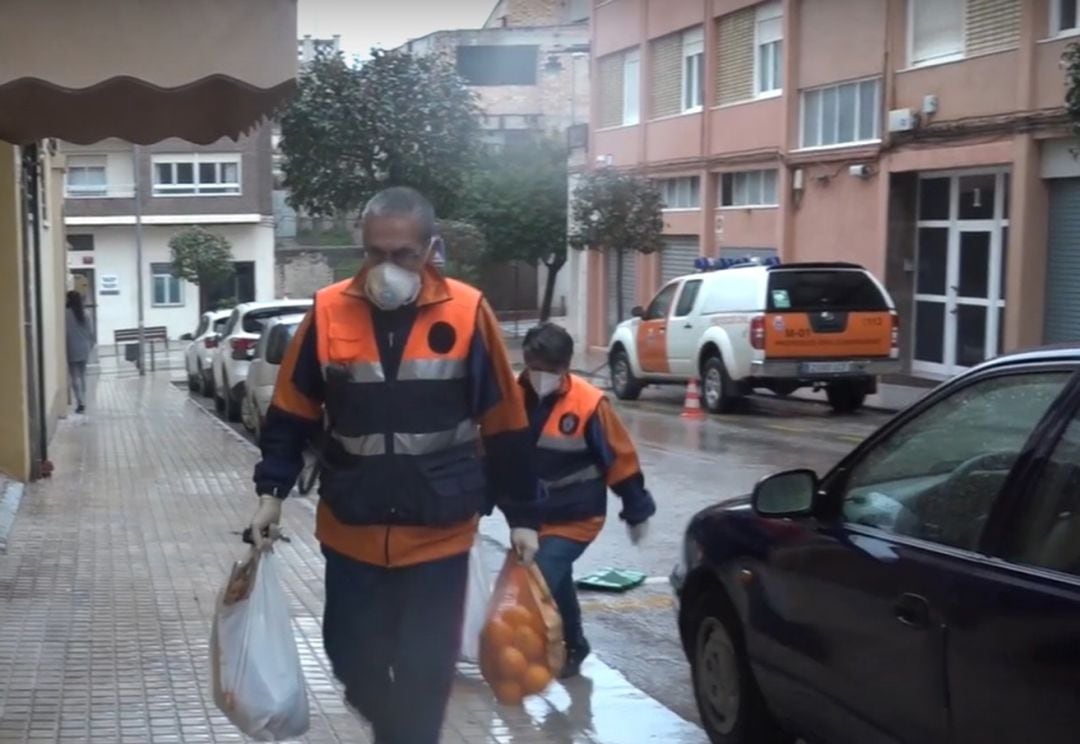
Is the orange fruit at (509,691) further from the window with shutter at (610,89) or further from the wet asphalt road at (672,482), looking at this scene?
the window with shutter at (610,89)

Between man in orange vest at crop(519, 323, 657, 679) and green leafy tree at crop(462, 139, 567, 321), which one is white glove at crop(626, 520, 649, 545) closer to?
man in orange vest at crop(519, 323, 657, 679)

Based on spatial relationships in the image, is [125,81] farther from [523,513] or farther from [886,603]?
[886,603]

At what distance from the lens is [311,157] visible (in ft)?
135

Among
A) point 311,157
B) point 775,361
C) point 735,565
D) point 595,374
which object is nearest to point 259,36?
point 735,565

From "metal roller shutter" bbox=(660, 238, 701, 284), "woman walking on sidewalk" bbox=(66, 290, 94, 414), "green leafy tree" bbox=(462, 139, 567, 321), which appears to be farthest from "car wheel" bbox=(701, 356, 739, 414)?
"green leafy tree" bbox=(462, 139, 567, 321)

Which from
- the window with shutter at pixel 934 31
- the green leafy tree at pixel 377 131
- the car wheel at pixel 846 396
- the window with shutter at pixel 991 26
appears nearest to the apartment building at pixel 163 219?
the green leafy tree at pixel 377 131

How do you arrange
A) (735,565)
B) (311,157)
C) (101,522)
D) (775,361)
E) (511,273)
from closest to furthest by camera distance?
1. (735,565)
2. (101,522)
3. (775,361)
4. (311,157)
5. (511,273)

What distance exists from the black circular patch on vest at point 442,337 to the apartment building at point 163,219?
5016cm

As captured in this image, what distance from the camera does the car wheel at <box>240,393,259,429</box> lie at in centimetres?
1800

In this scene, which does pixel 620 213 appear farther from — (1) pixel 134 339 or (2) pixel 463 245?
(1) pixel 134 339

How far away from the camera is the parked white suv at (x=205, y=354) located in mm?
24812

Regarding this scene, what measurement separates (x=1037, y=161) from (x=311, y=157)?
24.8m

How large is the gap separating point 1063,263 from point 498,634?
668 inches

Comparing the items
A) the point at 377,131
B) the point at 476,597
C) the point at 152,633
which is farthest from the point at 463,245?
the point at 476,597
